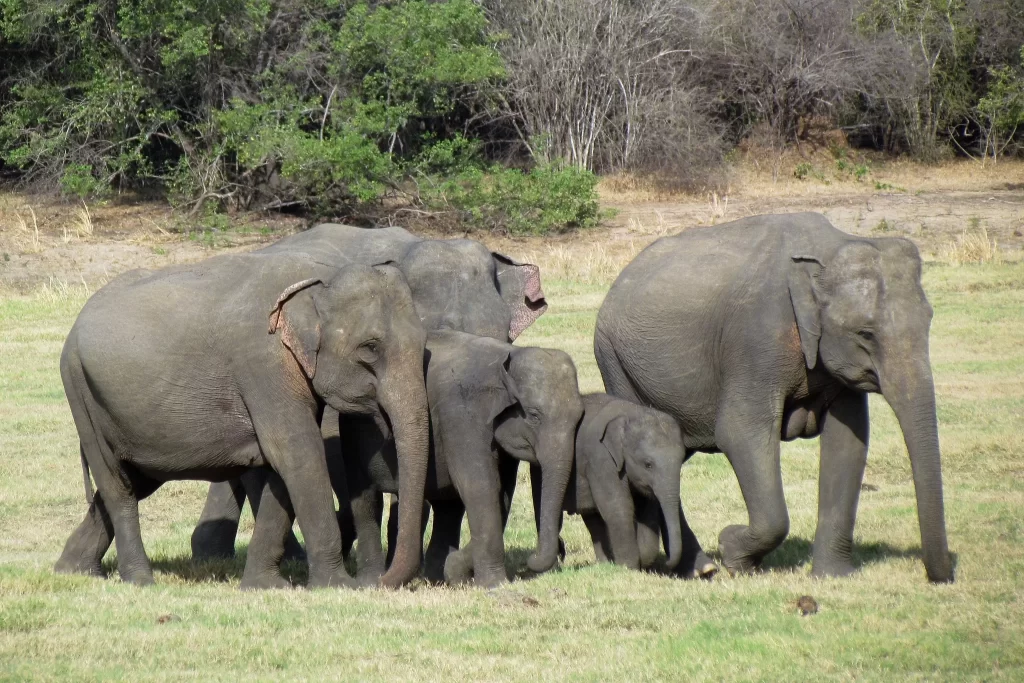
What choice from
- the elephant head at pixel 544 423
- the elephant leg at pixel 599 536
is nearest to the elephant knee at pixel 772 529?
the elephant leg at pixel 599 536

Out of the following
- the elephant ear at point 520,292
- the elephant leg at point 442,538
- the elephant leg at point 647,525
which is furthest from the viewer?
the elephant ear at point 520,292

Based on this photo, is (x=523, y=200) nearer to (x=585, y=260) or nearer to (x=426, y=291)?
(x=585, y=260)

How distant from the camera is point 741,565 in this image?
9234mm

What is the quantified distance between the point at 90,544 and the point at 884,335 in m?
5.15

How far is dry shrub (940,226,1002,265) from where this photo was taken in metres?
24.0

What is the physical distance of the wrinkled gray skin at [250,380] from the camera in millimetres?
8453

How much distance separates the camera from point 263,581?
8930 mm

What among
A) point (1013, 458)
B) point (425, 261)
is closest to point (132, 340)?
point (425, 261)

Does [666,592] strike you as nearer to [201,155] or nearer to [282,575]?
[282,575]

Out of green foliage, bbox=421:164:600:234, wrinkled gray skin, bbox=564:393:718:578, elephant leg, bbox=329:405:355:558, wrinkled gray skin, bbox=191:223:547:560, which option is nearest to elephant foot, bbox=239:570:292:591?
elephant leg, bbox=329:405:355:558

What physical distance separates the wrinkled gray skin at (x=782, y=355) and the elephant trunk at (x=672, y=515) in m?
0.45

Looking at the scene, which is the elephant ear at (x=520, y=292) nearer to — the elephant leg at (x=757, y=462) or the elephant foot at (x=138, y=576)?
the elephant leg at (x=757, y=462)

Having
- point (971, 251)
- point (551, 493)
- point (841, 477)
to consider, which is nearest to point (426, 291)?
point (551, 493)

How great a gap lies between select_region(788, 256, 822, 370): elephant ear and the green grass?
1.37m
